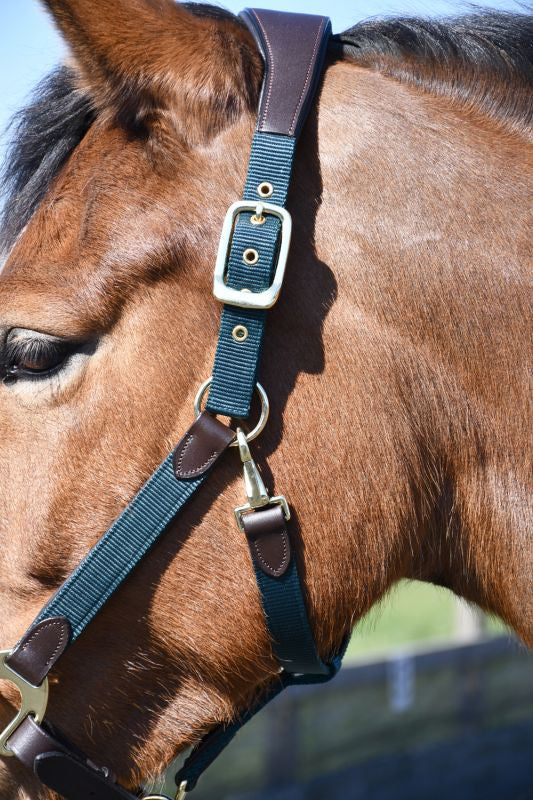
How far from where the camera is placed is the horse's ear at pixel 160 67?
1.57m

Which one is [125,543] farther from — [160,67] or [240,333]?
[160,67]

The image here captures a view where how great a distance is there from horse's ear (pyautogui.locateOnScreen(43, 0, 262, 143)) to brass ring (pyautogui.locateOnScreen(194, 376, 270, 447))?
0.49 m

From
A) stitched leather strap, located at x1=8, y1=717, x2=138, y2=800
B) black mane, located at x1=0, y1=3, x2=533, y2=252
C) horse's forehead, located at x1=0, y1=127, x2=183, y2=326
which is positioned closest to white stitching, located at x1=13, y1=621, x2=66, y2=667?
stitched leather strap, located at x1=8, y1=717, x2=138, y2=800

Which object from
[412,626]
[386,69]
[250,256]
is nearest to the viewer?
[250,256]

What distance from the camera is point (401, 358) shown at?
154cm

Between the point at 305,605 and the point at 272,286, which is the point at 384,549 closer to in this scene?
the point at 305,605

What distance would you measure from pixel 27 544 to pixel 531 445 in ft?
3.18

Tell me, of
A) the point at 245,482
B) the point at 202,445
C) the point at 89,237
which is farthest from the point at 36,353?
the point at 245,482

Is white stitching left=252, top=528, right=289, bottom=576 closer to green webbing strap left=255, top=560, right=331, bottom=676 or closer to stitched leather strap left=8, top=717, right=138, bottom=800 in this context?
green webbing strap left=255, top=560, right=331, bottom=676

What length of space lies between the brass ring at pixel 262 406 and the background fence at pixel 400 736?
13.5 feet

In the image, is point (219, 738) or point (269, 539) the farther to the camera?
point (219, 738)

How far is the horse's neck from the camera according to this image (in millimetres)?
1531

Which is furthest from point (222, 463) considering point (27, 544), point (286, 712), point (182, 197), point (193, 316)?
point (286, 712)

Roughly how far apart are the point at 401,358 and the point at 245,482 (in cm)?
37
